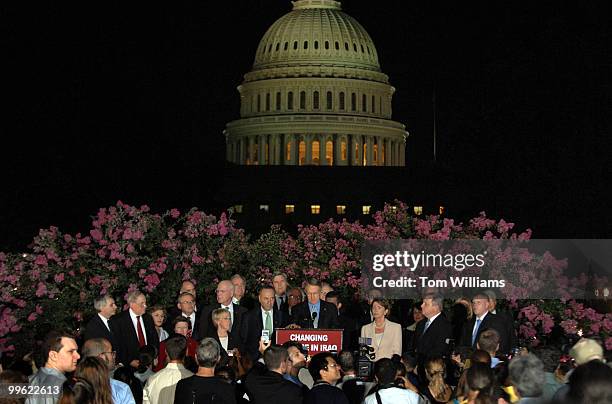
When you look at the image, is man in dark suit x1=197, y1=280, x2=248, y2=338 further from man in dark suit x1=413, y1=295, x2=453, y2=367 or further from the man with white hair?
the man with white hair

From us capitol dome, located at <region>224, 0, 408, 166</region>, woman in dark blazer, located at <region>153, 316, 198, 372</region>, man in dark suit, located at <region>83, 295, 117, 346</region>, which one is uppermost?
us capitol dome, located at <region>224, 0, 408, 166</region>

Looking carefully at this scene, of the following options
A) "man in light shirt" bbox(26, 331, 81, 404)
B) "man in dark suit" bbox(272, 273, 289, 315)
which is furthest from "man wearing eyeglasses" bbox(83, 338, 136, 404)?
"man in dark suit" bbox(272, 273, 289, 315)

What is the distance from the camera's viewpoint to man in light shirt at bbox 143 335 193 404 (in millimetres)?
12414

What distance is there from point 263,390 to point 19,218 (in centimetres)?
3123

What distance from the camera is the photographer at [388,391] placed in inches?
446

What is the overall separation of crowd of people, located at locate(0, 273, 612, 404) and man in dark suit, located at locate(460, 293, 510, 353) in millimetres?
14

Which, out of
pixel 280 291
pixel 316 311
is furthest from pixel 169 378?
pixel 280 291

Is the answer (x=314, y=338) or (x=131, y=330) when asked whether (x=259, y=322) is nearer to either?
(x=131, y=330)

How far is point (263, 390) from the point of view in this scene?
11492 mm

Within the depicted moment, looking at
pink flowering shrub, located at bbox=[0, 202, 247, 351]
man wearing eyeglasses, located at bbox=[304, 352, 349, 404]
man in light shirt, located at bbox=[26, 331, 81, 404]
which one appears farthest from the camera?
pink flowering shrub, located at bbox=[0, 202, 247, 351]

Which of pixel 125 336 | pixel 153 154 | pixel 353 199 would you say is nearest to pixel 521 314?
pixel 125 336

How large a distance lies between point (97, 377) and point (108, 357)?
230 cm

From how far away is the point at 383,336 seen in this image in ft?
52.4

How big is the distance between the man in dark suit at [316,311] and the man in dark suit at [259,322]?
299 mm
